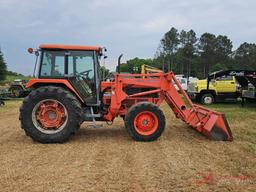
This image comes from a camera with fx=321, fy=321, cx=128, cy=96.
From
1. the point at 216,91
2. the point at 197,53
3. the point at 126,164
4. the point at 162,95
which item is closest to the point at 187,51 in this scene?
the point at 197,53

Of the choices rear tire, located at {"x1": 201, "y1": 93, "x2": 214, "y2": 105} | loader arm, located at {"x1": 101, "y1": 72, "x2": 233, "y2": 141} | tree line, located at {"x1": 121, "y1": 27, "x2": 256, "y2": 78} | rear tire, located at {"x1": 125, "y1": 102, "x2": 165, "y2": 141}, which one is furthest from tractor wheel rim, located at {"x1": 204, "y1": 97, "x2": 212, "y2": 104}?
tree line, located at {"x1": 121, "y1": 27, "x2": 256, "y2": 78}

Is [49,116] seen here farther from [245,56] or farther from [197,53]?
[245,56]

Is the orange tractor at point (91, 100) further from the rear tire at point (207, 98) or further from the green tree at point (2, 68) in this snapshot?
the green tree at point (2, 68)

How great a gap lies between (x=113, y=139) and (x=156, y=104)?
1.41 m

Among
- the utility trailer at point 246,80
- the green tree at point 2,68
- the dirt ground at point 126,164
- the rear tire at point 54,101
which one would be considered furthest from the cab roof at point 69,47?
the green tree at point 2,68

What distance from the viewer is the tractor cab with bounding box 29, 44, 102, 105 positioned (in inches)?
306

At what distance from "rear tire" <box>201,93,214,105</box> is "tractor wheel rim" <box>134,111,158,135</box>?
1140cm

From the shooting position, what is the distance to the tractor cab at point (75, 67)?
306 inches

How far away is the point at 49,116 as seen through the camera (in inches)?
300

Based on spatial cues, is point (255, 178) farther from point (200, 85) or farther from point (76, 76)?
point (200, 85)

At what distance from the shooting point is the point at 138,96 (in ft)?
27.1

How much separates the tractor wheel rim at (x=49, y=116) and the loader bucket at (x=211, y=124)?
126 inches

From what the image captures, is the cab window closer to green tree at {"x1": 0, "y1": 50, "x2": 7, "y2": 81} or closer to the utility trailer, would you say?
the utility trailer

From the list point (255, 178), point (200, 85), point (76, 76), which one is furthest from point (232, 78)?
point (255, 178)
